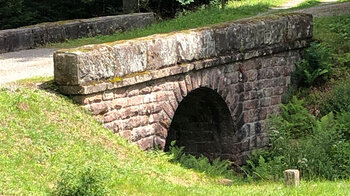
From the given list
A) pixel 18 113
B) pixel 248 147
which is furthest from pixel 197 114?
pixel 18 113

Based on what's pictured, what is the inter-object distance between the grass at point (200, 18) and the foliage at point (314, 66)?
4462 millimetres

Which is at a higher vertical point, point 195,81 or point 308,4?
point 308,4

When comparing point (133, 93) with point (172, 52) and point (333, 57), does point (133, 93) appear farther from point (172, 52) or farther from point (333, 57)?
point (333, 57)

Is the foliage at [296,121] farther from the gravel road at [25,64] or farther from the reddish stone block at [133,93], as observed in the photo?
the gravel road at [25,64]

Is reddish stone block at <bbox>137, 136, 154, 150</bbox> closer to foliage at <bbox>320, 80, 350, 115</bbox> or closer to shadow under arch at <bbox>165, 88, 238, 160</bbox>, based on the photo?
shadow under arch at <bbox>165, 88, 238, 160</bbox>

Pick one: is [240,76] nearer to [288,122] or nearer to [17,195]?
[288,122]

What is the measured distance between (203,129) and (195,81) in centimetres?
237

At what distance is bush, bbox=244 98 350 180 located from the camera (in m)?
13.7

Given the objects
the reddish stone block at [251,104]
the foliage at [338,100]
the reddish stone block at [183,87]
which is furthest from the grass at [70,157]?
the foliage at [338,100]

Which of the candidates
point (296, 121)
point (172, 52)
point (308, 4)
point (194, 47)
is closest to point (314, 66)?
point (296, 121)

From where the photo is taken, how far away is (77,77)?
446 inches

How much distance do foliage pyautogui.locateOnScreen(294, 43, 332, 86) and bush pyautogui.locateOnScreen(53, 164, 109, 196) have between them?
9.42 metres

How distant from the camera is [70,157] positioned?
9.88 metres

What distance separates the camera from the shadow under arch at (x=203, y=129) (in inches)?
618
